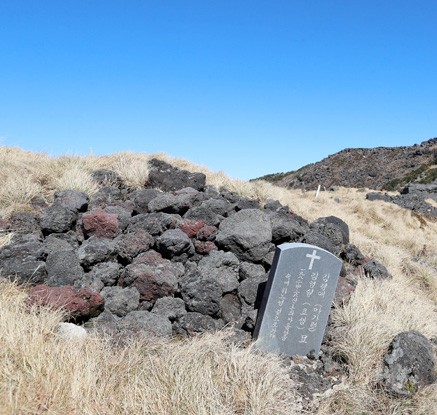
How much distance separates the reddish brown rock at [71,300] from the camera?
15.4ft

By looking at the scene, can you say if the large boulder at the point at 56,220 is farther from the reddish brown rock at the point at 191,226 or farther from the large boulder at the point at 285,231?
the large boulder at the point at 285,231

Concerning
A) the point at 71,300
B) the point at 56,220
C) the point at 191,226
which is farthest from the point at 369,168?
the point at 71,300

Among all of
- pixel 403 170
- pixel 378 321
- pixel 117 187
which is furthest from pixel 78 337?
pixel 403 170

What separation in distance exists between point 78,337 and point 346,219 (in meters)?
12.3

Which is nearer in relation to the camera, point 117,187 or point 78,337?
point 78,337

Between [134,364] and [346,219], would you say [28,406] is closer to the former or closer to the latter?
[134,364]

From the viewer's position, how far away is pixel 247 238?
6.62m

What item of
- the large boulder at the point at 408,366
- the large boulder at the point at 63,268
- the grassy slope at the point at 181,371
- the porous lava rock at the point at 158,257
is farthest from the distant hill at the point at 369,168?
the large boulder at the point at 63,268

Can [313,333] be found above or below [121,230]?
below

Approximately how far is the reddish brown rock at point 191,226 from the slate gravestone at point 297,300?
2.01 metres

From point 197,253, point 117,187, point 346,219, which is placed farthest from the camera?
point 346,219

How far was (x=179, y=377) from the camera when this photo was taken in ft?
11.5

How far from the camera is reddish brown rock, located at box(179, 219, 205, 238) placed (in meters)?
6.93

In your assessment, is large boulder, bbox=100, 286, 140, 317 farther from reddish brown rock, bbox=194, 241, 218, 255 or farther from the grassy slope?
Answer: reddish brown rock, bbox=194, 241, 218, 255
